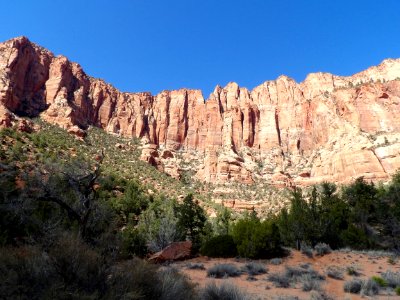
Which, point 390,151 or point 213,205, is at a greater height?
point 390,151

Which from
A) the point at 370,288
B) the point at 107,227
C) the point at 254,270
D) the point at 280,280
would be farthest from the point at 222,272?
the point at 370,288

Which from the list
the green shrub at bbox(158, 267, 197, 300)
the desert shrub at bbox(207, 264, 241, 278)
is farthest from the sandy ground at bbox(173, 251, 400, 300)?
the green shrub at bbox(158, 267, 197, 300)

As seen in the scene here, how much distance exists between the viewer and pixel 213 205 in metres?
57.8

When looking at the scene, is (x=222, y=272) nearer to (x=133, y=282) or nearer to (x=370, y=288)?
(x=370, y=288)

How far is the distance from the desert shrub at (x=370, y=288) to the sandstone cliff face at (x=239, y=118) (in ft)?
191

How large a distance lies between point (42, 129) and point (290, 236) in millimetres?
52467

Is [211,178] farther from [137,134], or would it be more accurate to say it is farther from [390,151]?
[390,151]

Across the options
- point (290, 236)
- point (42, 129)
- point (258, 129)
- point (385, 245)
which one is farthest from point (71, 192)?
point (258, 129)

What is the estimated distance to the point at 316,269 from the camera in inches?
605

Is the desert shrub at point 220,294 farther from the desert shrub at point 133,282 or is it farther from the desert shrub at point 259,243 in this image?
the desert shrub at point 259,243

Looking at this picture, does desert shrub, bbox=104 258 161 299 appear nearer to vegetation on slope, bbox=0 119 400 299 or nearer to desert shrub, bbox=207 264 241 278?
vegetation on slope, bbox=0 119 400 299

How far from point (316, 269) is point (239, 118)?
8845 centimetres

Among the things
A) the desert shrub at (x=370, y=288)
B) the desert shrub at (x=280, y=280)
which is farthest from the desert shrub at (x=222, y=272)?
the desert shrub at (x=370, y=288)

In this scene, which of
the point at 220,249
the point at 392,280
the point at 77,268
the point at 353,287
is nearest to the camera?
the point at 77,268
